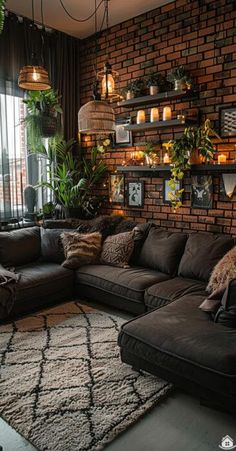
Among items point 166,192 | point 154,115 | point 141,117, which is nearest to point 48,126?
point 141,117

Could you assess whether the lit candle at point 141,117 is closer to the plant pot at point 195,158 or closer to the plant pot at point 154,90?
the plant pot at point 154,90

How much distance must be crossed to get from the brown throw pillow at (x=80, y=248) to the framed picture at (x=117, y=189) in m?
0.76

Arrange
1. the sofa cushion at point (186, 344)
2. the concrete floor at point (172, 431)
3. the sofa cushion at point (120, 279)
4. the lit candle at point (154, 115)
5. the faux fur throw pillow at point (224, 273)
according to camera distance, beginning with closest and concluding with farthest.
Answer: the concrete floor at point (172, 431) < the sofa cushion at point (186, 344) < the faux fur throw pillow at point (224, 273) < the sofa cushion at point (120, 279) < the lit candle at point (154, 115)

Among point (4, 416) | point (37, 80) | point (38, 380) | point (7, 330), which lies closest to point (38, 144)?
point (37, 80)

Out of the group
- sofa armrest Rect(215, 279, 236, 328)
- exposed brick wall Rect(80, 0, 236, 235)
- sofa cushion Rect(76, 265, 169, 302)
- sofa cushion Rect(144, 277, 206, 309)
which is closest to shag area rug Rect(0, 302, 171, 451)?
sofa cushion Rect(76, 265, 169, 302)

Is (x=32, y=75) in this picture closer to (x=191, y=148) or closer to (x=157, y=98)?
(x=157, y=98)

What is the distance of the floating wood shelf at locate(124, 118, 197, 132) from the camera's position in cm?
351

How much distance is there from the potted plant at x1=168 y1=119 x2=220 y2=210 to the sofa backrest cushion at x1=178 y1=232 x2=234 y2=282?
70 cm

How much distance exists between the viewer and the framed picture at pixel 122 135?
4.25 metres

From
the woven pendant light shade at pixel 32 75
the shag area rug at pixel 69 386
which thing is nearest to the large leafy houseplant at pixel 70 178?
the woven pendant light shade at pixel 32 75

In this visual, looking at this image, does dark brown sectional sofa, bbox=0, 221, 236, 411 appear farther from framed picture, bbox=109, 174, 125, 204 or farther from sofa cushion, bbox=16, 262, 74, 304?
framed picture, bbox=109, 174, 125, 204

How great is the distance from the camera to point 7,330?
9.78 feet

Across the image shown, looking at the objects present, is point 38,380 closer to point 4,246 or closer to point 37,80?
point 4,246

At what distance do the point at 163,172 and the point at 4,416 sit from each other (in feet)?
9.10
